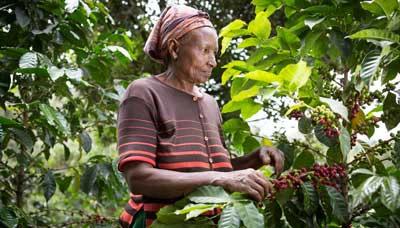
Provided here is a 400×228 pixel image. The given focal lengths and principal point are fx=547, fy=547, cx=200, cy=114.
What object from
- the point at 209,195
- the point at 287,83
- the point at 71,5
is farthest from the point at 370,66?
the point at 71,5

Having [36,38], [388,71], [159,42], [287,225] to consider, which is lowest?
[287,225]

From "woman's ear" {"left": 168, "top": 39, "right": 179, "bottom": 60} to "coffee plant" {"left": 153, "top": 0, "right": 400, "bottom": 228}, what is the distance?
15 cm

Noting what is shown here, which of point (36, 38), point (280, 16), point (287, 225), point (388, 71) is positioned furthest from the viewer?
point (280, 16)

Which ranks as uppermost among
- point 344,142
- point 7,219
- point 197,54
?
point 197,54

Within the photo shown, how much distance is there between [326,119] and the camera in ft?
3.49

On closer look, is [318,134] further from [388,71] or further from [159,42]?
[159,42]

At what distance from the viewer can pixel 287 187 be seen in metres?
1.08

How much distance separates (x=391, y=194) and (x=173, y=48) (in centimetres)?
61

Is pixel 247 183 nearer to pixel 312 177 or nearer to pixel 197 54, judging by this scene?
pixel 312 177

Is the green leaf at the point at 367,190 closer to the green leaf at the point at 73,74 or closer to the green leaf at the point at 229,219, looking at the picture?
the green leaf at the point at 229,219

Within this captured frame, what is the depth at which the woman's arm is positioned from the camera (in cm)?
104

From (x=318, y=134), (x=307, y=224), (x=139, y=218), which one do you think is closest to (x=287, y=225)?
(x=307, y=224)

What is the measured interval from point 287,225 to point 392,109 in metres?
0.33

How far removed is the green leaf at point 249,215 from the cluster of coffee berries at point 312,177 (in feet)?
0.37
